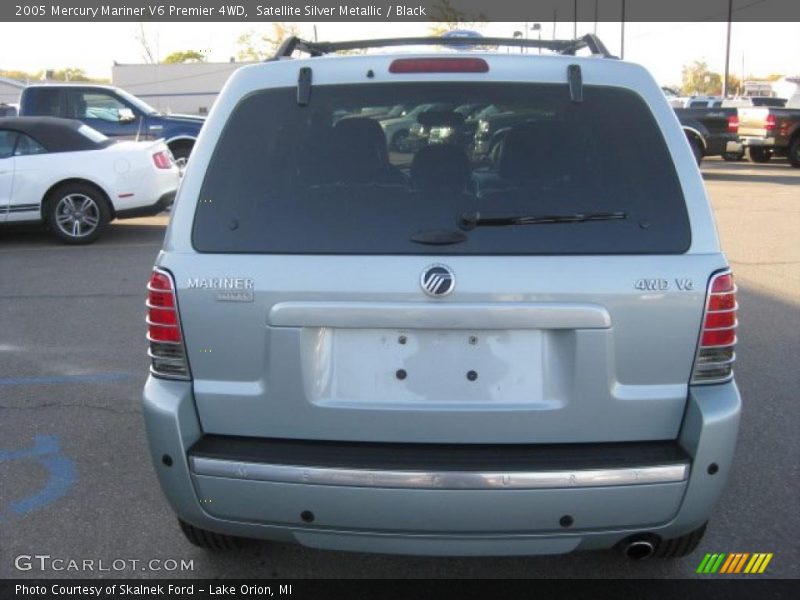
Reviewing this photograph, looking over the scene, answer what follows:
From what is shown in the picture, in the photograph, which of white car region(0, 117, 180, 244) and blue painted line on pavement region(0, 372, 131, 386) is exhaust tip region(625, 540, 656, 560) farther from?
white car region(0, 117, 180, 244)

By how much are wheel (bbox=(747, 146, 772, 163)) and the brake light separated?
23212mm

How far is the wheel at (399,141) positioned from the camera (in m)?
3.72

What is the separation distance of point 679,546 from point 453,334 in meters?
1.32

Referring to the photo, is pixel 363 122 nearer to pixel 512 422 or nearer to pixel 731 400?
pixel 512 422

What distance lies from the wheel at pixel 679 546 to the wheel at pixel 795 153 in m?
22.6

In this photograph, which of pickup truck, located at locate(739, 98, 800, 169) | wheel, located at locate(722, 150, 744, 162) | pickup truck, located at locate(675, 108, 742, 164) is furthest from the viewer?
wheel, located at locate(722, 150, 744, 162)

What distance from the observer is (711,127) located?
22172 millimetres

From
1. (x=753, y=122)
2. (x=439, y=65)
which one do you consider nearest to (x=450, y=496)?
(x=439, y=65)

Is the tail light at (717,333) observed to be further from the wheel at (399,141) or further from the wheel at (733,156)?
the wheel at (733,156)

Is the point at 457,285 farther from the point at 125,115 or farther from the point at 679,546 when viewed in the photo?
the point at 125,115

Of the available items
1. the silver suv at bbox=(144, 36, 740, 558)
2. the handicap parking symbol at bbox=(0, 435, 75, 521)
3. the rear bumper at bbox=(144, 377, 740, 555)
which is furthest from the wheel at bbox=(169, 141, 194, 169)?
the rear bumper at bbox=(144, 377, 740, 555)

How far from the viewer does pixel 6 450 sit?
15.6 ft

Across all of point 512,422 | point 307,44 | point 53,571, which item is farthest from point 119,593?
point 307,44

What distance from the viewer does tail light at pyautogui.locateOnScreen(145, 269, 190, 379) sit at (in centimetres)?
294
